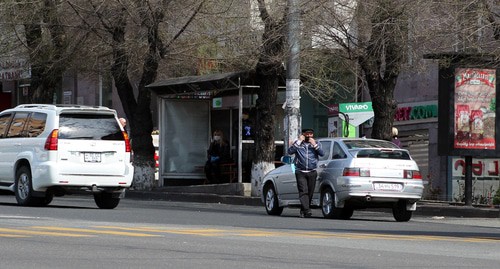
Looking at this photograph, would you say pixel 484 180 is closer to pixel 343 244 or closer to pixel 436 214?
pixel 436 214

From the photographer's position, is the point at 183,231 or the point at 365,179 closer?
the point at 183,231

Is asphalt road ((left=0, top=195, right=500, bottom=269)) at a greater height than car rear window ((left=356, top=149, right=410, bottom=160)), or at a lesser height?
lesser

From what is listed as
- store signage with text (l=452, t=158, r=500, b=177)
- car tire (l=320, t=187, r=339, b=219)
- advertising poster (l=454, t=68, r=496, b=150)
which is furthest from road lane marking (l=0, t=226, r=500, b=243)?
store signage with text (l=452, t=158, r=500, b=177)

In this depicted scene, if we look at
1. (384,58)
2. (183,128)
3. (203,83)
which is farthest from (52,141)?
(183,128)

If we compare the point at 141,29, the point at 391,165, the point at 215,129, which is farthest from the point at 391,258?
the point at 215,129

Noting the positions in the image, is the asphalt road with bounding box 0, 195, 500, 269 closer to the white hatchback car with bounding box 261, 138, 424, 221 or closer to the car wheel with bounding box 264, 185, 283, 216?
the white hatchback car with bounding box 261, 138, 424, 221

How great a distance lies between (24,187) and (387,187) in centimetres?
668

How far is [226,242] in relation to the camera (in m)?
14.7

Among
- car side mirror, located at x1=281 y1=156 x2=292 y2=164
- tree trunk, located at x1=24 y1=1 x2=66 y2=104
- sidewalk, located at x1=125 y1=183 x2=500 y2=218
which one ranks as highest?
tree trunk, located at x1=24 y1=1 x2=66 y2=104

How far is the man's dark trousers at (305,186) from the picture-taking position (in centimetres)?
2317

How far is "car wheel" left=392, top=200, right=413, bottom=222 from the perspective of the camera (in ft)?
75.6

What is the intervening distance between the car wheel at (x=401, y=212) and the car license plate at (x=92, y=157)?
554 cm

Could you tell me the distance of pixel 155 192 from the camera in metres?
33.2

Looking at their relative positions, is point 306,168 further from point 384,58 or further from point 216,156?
point 216,156
